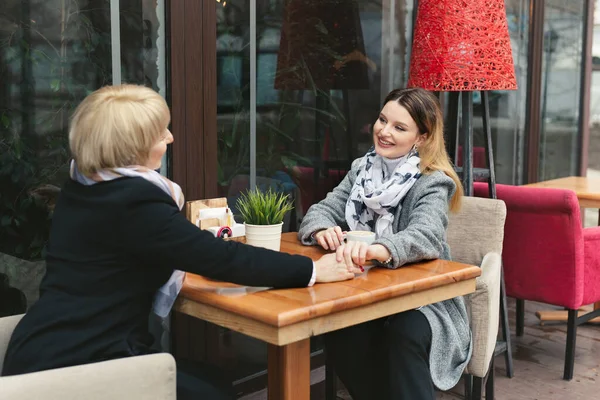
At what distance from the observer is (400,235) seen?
199cm

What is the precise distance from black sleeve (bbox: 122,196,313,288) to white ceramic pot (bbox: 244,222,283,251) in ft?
1.04

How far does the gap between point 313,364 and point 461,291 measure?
53.5 inches

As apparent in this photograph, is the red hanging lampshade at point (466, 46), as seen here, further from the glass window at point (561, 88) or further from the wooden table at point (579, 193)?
the glass window at point (561, 88)

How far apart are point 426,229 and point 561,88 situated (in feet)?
11.5

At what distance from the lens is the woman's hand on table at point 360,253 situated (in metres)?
1.84

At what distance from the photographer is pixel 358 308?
1.66 metres

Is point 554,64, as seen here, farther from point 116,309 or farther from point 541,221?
point 116,309

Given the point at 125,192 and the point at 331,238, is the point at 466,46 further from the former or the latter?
the point at 125,192

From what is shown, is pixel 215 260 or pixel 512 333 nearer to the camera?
pixel 215 260

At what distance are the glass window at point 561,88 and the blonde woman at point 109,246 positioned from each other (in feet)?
12.6

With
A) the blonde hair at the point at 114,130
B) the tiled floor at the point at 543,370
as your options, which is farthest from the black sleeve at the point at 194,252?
the tiled floor at the point at 543,370

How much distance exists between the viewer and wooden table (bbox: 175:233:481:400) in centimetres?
151

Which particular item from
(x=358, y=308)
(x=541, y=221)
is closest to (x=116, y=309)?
(x=358, y=308)

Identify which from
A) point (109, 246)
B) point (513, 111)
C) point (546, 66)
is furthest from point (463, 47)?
point (546, 66)
